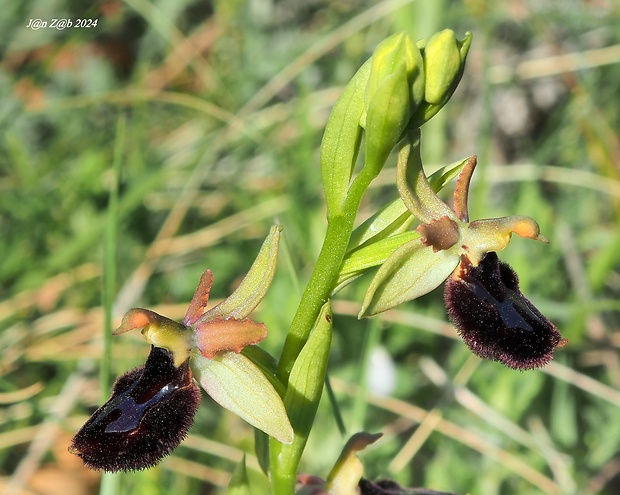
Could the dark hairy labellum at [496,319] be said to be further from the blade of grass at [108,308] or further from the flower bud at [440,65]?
the blade of grass at [108,308]

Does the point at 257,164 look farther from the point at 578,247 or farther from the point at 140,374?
the point at 140,374

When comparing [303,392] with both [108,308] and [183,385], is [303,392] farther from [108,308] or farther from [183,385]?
[108,308]

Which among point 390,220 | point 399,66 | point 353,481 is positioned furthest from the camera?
point 353,481

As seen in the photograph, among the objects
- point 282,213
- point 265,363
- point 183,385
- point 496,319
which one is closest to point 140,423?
point 183,385

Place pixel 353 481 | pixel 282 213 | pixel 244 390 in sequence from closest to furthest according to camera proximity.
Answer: pixel 244 390
pixel 353 481
pixel 282 213

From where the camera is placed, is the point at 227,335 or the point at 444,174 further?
the point at 444,174

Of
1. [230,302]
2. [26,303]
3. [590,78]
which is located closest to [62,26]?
[26,303]
